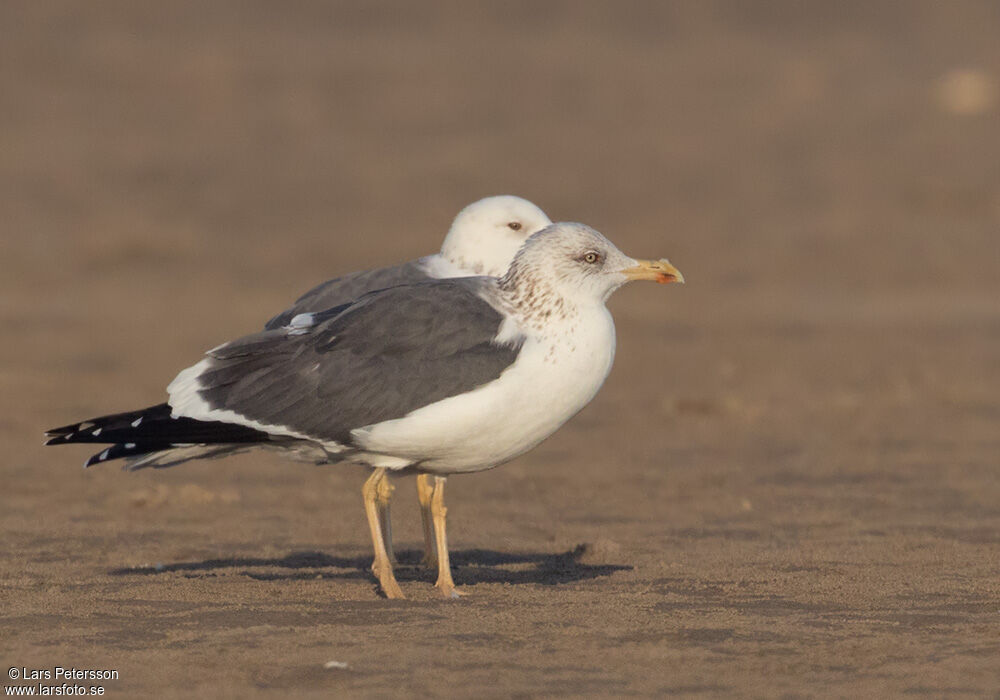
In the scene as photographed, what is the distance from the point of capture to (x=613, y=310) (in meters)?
17.3

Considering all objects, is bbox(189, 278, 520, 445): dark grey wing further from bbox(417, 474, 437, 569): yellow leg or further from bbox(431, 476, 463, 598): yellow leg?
bbox(417, 474, 437, 569): yellow leg

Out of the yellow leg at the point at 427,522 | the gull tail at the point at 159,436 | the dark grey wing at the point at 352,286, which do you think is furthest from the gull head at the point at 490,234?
the gull tail at the point at 159,436

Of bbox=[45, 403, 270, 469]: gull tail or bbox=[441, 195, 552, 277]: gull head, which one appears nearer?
bbox=[45, 403, 270, 469]: gull tail

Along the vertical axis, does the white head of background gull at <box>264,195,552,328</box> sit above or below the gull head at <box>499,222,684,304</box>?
above

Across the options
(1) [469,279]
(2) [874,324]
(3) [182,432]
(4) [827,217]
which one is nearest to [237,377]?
(3) [182,432]

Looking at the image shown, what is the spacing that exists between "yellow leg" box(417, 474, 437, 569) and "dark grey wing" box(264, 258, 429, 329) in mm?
993

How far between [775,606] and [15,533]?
393 centimetres

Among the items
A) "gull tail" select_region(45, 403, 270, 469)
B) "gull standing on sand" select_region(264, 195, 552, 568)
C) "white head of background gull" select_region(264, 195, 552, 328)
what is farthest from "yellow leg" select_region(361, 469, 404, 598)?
"white head of background gull" select_region(264, 195, 552, 328)

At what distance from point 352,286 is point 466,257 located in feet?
1.89

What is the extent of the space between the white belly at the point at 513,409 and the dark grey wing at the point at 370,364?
57 mm

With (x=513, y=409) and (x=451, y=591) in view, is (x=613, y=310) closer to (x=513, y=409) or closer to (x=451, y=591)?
(x=451, y=591)

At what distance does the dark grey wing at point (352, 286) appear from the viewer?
8031mm

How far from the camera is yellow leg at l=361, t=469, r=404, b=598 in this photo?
6.61 metres

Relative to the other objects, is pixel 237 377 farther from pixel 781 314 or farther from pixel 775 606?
pixel 781 314
